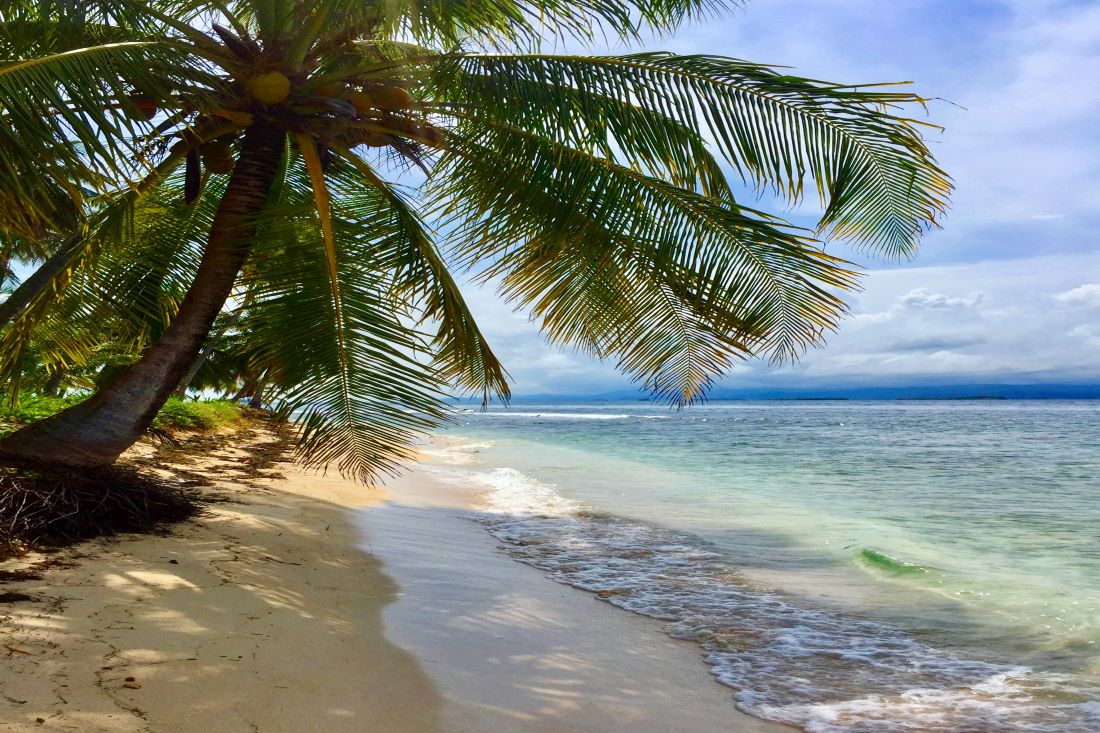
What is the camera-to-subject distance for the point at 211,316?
6.38 m

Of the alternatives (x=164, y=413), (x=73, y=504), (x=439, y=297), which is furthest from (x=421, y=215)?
(x=164, y=413)

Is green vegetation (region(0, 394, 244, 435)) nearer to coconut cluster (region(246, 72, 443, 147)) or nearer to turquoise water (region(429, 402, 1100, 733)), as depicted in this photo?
coconut cluster (region(246, 72, 443, 147))

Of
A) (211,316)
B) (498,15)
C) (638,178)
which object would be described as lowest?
(211,316)

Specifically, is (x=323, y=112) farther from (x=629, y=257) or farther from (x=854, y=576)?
(x=854, y=576)

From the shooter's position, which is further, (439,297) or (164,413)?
(164,413)

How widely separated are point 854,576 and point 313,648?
A: 5.05 m

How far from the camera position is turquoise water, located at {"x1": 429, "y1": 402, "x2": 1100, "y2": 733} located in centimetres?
415

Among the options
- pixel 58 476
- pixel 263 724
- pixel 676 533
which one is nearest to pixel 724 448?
pixel 676 533

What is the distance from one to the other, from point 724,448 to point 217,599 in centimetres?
2252

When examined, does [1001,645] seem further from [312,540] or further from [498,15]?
[498,15]

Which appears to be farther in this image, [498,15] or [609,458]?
[609,458]

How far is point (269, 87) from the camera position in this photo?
602 cm

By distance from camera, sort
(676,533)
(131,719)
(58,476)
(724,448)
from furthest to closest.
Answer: (724,448) → (676,533) → (58,476) → (131,719)

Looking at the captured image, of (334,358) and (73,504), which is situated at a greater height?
(334,358)
